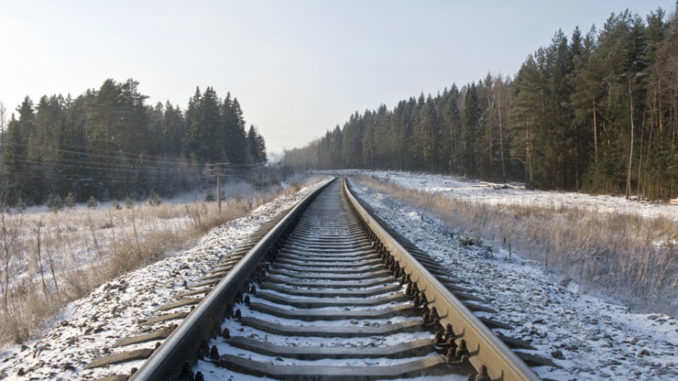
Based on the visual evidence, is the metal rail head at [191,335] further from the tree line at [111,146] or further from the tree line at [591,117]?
the tree line at [111,146]

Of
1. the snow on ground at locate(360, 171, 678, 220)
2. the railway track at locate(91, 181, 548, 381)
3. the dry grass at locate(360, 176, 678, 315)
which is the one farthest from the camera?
the snow on ground at locate(360, 171, 678, 220)

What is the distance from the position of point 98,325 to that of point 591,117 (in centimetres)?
3821

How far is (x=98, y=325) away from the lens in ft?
10.6

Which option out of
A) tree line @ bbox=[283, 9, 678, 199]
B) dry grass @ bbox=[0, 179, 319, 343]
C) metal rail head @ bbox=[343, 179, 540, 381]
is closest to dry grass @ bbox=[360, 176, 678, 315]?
metal rail head @ bbox=[343, 179, 540, 381]

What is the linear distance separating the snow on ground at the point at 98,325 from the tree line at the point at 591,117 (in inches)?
1123

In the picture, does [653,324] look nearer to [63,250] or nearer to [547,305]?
[547,305]

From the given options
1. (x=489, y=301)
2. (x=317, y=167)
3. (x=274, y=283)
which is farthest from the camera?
(x=317, y=167)

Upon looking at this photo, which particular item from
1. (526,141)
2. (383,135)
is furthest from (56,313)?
(383,135)

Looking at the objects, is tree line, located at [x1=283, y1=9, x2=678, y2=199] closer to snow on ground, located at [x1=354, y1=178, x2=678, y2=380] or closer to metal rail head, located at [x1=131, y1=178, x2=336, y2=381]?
snow on ground, located at [x1=354, y1=178, x2=678, y2=380]

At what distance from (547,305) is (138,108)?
5773cm

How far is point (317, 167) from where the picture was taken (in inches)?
6427

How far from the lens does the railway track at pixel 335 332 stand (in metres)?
2.14

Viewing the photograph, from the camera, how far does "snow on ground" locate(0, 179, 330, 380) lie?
97.9 inches

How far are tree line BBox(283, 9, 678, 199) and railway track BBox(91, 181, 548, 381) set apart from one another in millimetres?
27449
